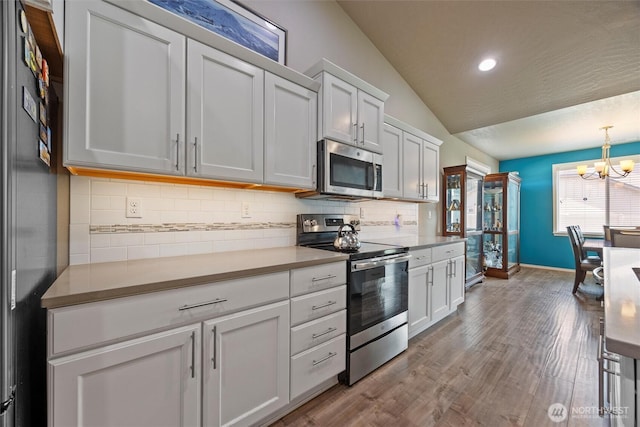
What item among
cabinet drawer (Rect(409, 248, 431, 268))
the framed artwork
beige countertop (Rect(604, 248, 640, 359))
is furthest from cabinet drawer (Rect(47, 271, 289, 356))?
the framed artwork

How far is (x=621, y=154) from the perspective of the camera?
488cm

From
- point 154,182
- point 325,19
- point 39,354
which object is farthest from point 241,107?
point 325,19

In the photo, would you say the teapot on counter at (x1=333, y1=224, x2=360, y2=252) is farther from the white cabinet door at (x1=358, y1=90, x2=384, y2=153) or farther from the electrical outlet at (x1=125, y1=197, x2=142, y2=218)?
the electrical outlet at (x1=125, y1=197, x2=142, y2=218)

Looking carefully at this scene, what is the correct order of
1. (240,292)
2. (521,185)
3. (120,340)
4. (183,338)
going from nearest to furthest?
(120,340) → (183,338) → (240,292) → (521,185)

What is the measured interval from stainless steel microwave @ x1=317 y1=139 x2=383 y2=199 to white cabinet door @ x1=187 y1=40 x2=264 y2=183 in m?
0.51

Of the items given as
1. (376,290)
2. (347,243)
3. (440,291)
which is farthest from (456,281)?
(347,243)

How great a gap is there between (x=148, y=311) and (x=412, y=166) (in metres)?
2.80

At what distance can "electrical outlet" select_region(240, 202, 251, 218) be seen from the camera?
6.22 ft

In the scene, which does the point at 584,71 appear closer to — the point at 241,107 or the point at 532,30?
the point at 532,30

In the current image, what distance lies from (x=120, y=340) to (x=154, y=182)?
906 mm

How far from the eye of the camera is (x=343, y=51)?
273 cm

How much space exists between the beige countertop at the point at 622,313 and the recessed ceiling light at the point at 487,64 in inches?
107

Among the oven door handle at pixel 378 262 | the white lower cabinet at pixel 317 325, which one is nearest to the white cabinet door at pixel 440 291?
the oven door handle at pixel 378 262

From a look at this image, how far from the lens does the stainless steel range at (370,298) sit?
179 centimetres
